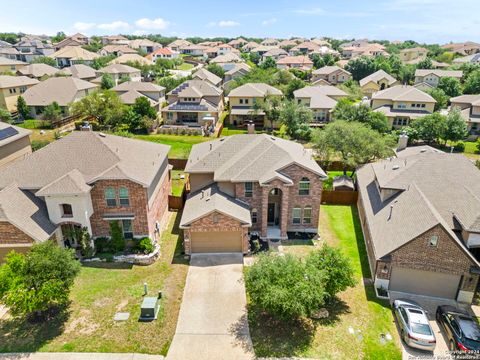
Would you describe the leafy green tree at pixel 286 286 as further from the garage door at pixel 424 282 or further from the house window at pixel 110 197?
the house window at pixel 110 197

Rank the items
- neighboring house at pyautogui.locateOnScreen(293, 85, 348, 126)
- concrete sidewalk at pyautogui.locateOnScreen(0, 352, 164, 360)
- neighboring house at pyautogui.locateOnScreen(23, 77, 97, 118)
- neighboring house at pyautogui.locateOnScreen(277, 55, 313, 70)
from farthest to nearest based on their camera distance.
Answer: neighboring house at pyautogui.locateOnScreen(277, 55, 313, 70), neighboring house at pyautogui.locateOnScreen(293, 85, 348, 126), neighboring house at pyautogui.locateOnScreen(23, 77, 97, 118), concrete sidewalk at pyautogui.locateOnScreen(0, 352, 164, 360)

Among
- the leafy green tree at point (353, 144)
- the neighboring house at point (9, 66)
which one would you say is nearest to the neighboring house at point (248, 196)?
the leafy green tree at point (353, 144)

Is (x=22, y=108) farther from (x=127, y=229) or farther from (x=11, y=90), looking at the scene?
(x=127, y=229)

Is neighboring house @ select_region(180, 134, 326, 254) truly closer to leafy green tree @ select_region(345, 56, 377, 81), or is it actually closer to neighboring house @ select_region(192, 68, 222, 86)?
neighboring house @ select_region(192, 68, 222, 86)

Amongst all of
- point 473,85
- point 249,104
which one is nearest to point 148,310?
point 249,104

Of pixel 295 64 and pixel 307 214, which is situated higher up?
pixel 295 64

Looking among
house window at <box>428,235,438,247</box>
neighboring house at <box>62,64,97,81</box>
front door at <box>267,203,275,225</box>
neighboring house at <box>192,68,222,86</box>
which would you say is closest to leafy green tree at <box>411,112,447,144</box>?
front door at <box>267,203,275,225</box>
